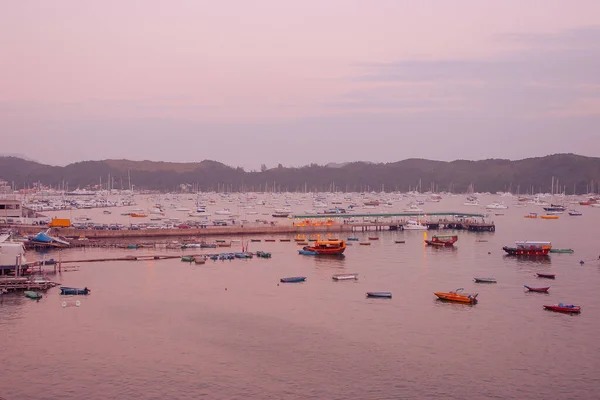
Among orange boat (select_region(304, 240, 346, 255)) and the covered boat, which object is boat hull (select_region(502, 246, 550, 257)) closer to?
the covered boat

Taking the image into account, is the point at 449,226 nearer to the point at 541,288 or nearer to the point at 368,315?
the point at 541,288

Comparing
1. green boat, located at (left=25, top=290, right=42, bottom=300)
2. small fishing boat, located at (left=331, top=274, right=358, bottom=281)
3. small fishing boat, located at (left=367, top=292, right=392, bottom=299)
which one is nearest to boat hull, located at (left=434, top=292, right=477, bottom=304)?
small fishing boat, located at (left=367, top=292, right=392, bottom=299)

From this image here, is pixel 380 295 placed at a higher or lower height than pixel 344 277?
lower

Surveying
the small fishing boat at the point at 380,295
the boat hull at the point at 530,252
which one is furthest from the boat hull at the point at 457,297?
the boat hull at the point at 530,252

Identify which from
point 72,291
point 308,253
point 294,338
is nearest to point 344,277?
point 308,253

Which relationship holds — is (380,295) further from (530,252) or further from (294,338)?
(530,252)

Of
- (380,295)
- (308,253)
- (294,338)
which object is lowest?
(294,338)

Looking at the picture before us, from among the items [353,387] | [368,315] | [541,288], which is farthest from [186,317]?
[541,288]

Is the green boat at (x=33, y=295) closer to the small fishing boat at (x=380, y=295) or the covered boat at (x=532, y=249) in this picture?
the small fishing boat at (x=380, y=295)

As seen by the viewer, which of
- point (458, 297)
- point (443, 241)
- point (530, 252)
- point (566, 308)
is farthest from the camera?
point (443, 241)
